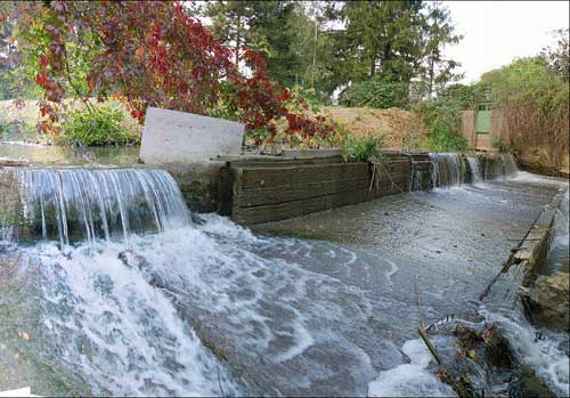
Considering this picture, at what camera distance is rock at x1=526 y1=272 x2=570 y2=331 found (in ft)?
7.84

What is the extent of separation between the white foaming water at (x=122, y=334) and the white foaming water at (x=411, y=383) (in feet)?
2.24

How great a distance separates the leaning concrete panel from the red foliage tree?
24 cm

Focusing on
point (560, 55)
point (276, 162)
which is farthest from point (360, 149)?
point (560, 55)

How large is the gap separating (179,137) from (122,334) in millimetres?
3468

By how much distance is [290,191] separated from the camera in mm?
5574

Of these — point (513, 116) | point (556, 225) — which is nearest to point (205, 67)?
point (556, 225)

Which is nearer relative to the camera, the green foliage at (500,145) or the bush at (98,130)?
the bush at (98,130)

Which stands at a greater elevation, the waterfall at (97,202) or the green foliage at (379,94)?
the green foliage at (379,94)

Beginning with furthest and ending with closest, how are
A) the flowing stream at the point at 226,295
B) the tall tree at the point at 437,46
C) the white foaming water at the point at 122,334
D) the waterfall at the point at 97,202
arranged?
the tall tree at the point at 437,46 < the waterfall at the point at 97,202 < the flowing stream at the point at 226,295 < the white foaming water at the point at 122,334

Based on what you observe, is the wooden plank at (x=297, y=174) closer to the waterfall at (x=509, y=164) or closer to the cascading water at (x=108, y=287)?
the cascading water at (x=108, y=287)

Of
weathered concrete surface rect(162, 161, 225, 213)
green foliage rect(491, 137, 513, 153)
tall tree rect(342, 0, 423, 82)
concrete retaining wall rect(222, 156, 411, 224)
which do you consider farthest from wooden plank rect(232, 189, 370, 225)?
tall tree rect(342, 0, 423, 82)

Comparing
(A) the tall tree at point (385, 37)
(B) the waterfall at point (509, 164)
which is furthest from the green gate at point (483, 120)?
(A) the tall tree at point (385, 37)

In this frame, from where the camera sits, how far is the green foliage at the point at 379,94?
1794cm

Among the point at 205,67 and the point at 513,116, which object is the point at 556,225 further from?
the point at 513,116
